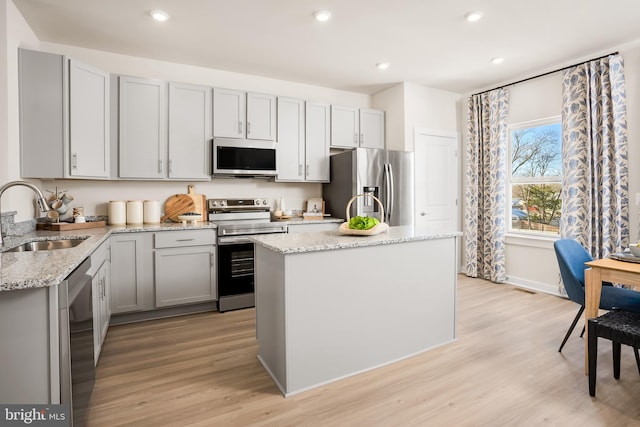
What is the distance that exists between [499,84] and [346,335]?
13.6 ft

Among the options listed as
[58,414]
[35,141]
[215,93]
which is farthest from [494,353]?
[35,141]

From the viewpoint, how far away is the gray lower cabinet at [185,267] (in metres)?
3.29

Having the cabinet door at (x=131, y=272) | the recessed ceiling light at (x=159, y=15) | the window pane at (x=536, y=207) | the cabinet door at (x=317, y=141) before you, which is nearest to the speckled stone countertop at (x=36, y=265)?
the cabinet door at (x=131, y=272)

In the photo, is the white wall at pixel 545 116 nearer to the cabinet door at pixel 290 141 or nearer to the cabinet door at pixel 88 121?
the cabinet door at pixel 290 141

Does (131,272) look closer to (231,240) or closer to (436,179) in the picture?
(231,240)

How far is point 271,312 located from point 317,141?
273 cm

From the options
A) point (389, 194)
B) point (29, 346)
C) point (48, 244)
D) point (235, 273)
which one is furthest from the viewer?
point (389, 194)

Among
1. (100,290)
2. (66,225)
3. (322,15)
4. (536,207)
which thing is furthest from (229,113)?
(536,207)

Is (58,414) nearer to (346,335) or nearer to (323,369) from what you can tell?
(323,369)

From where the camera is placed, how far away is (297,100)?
14.0 feet

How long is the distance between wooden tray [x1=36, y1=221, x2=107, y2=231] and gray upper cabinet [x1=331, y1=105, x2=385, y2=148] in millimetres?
2830

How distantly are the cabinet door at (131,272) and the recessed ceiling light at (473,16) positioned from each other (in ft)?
11.3

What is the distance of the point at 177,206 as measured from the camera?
386 cm

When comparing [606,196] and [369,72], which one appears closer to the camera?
[606,196]
